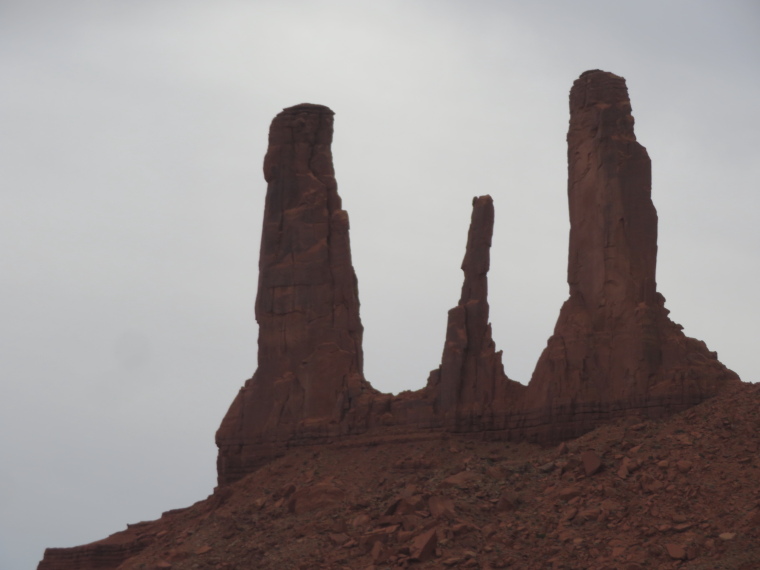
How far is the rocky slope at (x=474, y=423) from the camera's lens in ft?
205

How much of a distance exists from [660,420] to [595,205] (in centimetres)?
826

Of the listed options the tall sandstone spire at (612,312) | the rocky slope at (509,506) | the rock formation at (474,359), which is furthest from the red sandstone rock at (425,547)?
the rock formation at (474,359)

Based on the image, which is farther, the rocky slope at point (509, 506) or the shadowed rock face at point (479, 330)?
the shadowed rock face at point (479, 330)

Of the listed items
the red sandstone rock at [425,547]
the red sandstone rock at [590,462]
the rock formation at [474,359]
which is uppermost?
the rock formation at [474,359]

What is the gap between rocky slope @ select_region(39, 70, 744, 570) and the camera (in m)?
62.6

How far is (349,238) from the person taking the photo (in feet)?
257

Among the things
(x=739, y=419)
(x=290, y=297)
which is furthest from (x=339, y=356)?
(x=739, y=419)

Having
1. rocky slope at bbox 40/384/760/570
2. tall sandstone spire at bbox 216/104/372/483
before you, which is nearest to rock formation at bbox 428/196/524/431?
rocky slope at bbox 40/384/760/570

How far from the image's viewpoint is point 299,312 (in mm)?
77250

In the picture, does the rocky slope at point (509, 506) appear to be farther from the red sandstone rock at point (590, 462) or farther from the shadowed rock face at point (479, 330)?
the shadowed rock face at point (479, 330)

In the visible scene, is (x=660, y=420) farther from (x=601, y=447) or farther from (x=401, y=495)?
(x=401, y=495)

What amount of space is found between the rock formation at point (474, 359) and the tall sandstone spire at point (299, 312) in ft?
13.9

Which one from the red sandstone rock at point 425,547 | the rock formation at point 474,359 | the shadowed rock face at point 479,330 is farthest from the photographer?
the rock formation at point 474,359

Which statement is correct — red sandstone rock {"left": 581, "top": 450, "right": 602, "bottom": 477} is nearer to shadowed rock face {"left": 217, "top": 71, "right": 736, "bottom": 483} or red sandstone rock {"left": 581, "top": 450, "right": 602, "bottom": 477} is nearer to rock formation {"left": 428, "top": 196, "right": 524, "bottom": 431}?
shadowed rock face {"left": 217, "top": 71, "right": 736, "bottom": 483}
